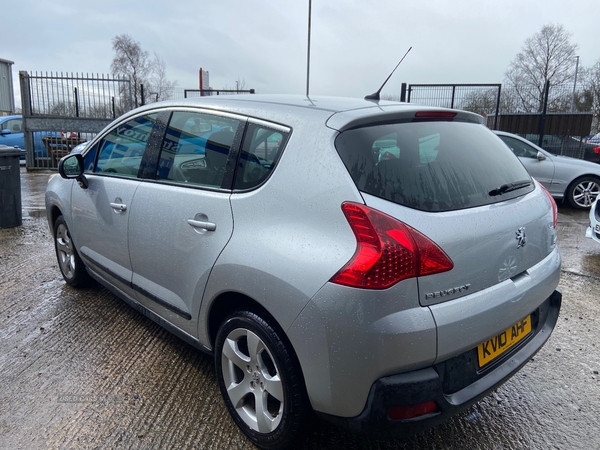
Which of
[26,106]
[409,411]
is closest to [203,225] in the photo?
[409,411]

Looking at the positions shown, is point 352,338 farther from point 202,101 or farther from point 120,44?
point 120,44

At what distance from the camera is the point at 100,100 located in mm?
13586

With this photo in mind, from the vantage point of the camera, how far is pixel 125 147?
3.21m

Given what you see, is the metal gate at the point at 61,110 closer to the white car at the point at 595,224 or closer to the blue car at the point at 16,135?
the blue car at the point at 16,135

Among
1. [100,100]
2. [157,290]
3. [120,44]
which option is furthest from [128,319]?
[120,44]

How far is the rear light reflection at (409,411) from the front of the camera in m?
1.72

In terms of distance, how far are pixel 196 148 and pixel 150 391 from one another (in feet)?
4.69

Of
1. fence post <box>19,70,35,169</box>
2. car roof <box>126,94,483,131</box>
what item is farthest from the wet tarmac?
fence post <box>19,70,35,169</box>

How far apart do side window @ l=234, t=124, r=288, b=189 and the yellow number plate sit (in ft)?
3.96

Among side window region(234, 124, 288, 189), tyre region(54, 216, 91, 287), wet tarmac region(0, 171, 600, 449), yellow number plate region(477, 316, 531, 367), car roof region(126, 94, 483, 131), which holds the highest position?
car roof region(126, 94, 483, 131)

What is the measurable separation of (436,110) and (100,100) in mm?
13485

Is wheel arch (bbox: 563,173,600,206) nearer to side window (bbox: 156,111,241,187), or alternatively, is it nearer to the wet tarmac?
the wet tarmac

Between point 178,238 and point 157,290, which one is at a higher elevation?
point 178,238

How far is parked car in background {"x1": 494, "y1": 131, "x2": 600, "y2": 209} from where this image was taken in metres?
8.55
